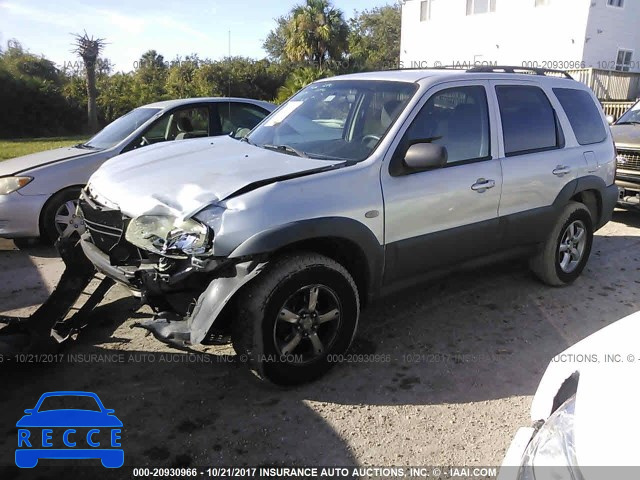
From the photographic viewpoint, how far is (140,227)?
9.97ft

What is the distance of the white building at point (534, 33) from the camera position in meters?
21.3

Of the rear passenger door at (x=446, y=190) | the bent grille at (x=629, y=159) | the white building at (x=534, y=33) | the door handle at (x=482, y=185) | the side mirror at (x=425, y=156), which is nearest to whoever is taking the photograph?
the side mirror at (x=425, y=156)

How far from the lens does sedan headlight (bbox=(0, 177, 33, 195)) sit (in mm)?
5656

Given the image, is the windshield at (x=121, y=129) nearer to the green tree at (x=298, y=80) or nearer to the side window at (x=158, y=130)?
the side window at (x=158, y=130)

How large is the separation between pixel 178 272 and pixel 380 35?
47.8 metres

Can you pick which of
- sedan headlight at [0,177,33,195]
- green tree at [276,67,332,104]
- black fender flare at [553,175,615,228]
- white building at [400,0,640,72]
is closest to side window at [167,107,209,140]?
sedan headlight at [0,177,33,195]

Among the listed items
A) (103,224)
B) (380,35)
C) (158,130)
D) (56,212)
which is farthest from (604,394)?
(380,35)

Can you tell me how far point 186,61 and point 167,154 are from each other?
26.6 metres

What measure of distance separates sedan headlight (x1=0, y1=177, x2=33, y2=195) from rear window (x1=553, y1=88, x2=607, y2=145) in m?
5.52

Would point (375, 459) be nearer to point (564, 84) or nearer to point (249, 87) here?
point (564, 84)

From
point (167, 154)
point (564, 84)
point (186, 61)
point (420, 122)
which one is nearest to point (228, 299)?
point (167, 154)

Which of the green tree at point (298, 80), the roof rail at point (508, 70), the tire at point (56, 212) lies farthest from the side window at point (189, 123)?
the green tree at point (298, 80)

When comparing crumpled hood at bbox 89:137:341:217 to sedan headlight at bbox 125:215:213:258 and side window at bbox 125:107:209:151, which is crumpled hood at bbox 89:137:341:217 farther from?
side window at bbox 125:107:209:151

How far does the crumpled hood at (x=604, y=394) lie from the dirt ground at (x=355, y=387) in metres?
0.88
